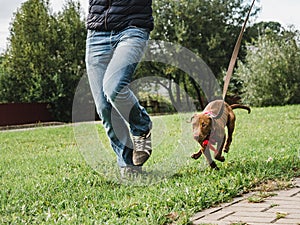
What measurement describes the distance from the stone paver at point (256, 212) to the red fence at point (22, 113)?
17.3 m

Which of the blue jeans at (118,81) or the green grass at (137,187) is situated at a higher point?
the blue jeans at (118,81)

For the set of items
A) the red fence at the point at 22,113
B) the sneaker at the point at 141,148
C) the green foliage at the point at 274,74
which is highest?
the sneaker at the point at 141,148

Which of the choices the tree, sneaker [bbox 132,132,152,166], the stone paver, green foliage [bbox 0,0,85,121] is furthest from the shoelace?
the tree

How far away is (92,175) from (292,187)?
1.71m

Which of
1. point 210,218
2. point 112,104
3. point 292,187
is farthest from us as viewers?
point 112,104

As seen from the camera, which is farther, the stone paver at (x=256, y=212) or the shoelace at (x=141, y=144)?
the shoelace at (x=141, y=144)

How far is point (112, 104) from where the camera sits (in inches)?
166

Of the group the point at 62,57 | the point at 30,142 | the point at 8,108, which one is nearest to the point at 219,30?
the point at 62,57

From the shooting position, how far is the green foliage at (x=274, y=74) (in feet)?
66.4

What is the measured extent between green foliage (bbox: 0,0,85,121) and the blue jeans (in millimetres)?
18068

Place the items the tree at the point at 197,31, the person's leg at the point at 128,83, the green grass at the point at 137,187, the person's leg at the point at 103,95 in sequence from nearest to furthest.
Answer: the green grass at the point at 137,187 → the person's leg at the point at 128,83 → the person's leg at the point at 103,95 → the tree at the point at 197,31

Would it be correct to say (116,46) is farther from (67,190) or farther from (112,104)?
(67,190)

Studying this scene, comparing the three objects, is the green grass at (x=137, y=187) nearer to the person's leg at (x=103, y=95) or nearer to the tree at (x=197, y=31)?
the person's leg at (x=103, y=95)

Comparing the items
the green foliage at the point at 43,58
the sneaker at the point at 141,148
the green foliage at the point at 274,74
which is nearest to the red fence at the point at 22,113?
the green foliage at the point at 43,58
